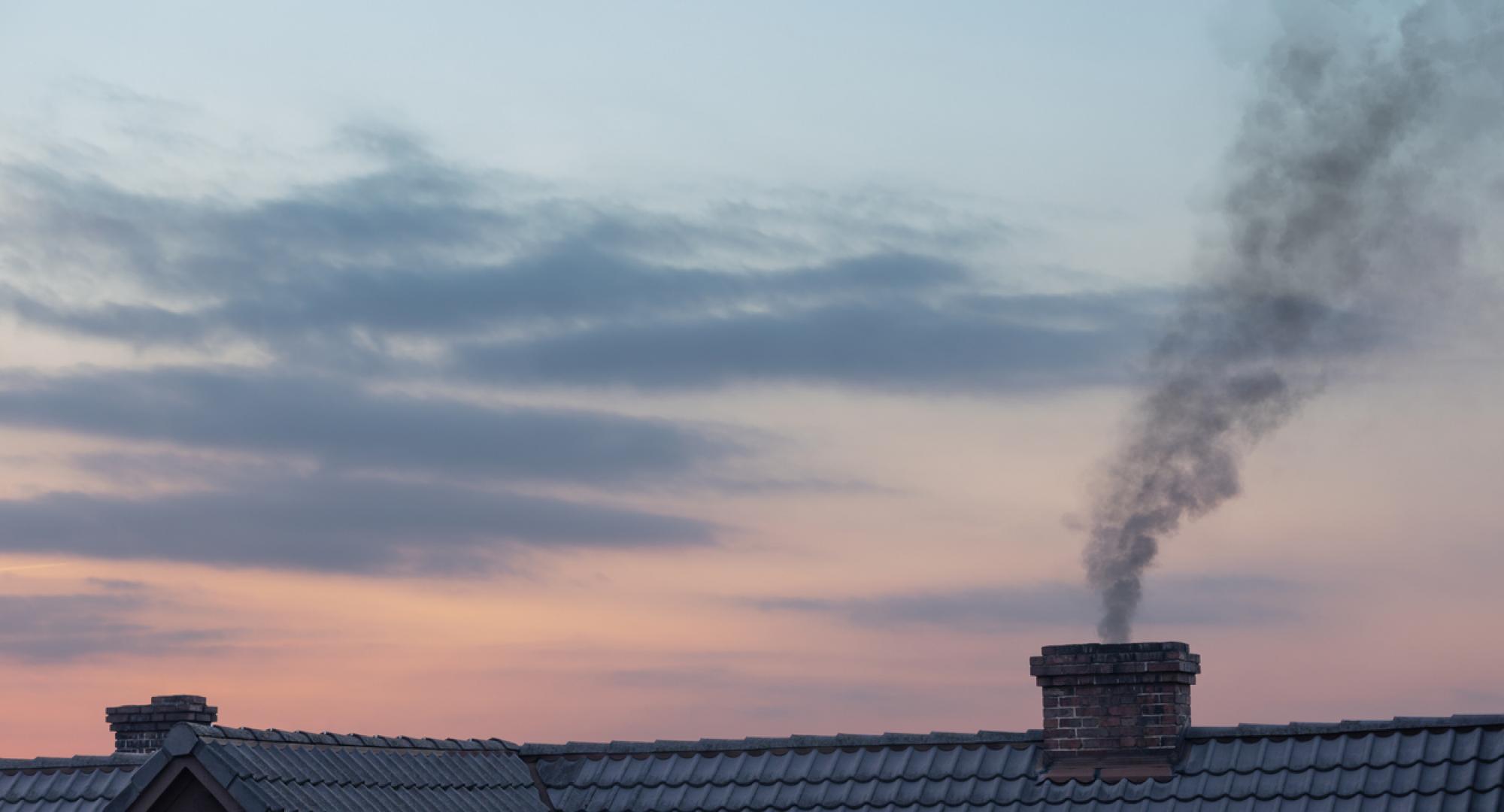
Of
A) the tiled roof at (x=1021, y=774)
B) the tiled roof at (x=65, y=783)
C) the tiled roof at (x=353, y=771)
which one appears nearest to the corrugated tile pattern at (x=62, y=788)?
the tiled roof at (x=65, y=783)

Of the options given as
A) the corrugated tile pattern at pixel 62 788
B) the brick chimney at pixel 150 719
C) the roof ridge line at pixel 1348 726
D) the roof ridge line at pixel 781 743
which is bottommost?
the roof ridge line at pixel 1348 726

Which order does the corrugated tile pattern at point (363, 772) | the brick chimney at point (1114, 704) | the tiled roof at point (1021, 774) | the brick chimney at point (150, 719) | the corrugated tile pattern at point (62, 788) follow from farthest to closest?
1. the brick chimney at point (150, 719)
2. the corrugated tile pattern at point (62, 788)
3. the brick chimney at point (1114, 704)
4. the corrugated tile pattern at point (363, 772)
5. the tiled roof at point (1021, 774)

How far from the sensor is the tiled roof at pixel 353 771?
15.2 meters

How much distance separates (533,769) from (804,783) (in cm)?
344

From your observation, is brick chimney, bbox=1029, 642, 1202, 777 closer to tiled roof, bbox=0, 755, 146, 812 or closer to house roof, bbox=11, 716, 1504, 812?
house roof, bbox=11, 716, 1504, 812

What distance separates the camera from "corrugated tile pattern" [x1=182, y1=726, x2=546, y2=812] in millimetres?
15250

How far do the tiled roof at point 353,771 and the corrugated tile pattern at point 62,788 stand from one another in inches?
144

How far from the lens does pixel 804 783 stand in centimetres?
1748

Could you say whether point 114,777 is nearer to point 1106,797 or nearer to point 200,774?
point 200,774

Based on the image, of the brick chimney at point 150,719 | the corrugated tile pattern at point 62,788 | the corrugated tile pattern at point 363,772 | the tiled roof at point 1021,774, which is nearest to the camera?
the tiled roof at point 1021,774

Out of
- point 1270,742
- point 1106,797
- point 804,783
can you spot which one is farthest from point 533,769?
point 1270,742

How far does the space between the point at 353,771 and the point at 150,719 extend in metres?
9.80

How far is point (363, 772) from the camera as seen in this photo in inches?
663

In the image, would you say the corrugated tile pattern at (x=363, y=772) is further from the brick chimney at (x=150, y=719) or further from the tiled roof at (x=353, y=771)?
the brick chimney at (x=150, y=719)
